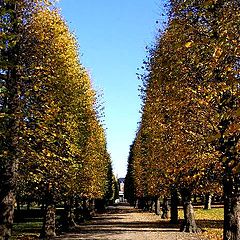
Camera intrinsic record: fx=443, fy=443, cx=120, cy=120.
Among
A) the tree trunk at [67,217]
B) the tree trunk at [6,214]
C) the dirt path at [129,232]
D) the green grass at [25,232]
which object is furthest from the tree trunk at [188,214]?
the tree trunk at [6,214]

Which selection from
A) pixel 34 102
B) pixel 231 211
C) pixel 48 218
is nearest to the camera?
pixel 231 211

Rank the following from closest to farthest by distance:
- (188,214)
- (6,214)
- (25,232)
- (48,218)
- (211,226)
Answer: (6,214) → (48,218) → (188,214) → (25,232) → (211,226)

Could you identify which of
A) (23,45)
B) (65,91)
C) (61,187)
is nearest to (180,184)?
(61,187)

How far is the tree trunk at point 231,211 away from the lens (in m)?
17.5

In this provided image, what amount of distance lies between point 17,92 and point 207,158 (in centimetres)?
822

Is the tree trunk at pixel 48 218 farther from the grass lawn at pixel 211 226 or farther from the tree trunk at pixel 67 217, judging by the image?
the grass lawn at pixel 211 226

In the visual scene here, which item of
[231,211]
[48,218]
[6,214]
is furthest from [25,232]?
[231,211]

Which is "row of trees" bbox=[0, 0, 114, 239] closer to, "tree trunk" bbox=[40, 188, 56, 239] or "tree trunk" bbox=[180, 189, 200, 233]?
"tree trunk" bbox=[40, 188, 56, 239]

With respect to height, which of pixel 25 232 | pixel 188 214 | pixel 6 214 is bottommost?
pixel 25 232

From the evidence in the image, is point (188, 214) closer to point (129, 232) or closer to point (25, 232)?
point (129, 232)

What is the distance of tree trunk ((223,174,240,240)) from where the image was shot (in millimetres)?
17516

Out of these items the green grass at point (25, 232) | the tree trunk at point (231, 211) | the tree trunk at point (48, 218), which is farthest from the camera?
the green grass at point (25, 232)

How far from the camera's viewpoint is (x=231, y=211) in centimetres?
1800

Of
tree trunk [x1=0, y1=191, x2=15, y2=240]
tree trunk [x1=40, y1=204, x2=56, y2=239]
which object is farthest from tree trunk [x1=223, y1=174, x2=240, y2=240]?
tree trunk [x1=40, y1=204, x2=56, y2=239]
